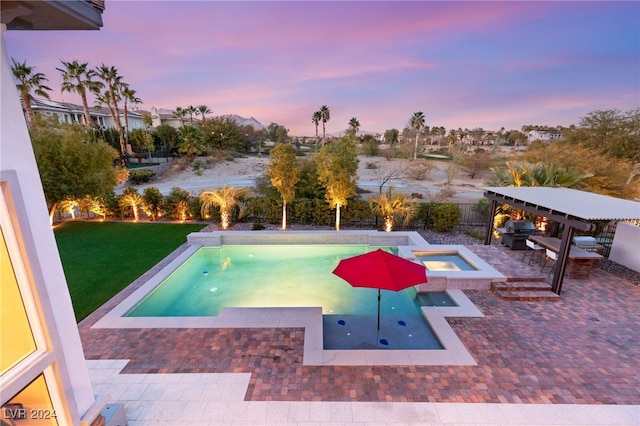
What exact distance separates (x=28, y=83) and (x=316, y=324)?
32920 millimetres

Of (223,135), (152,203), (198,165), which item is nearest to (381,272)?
(152,203)

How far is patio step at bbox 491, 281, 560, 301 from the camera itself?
7.35 m

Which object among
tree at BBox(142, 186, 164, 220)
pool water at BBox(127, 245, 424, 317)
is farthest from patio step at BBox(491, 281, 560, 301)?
tree at BBox(142, 186, 164, 220)

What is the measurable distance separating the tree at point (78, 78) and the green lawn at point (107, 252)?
888 inches

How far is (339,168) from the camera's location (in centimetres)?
1227

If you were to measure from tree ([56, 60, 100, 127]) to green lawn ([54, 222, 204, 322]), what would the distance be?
22555 millimetres

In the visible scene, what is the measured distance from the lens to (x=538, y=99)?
23.9 meters

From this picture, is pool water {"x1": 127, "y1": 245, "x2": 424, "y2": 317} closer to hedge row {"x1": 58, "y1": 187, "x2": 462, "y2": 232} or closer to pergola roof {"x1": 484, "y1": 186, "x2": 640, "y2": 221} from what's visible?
hedge row {"x1": 58, "y1": 187, "x2": 462, "y2": 232}

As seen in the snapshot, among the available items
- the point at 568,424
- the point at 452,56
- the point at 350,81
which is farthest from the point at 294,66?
the point at 568,424

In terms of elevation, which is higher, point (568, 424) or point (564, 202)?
point (564, 202)

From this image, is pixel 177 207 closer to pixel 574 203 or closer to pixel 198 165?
pixel 574 203

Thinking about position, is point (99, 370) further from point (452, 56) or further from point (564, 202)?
point (452, 56)

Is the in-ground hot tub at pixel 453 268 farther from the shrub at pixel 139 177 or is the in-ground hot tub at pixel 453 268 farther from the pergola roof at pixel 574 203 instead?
the shrub at pixel 139 177

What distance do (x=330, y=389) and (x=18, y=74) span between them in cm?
3386
